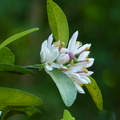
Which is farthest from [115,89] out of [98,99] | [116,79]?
[98,99]

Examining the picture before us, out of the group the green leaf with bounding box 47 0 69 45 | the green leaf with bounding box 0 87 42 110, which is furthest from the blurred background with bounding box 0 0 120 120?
the green leaf with bounding box 0 87 42 110

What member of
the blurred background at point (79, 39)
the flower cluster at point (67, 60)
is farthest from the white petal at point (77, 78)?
the blurred background at point (79, 39)

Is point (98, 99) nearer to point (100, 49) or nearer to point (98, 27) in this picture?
point (100, 49)

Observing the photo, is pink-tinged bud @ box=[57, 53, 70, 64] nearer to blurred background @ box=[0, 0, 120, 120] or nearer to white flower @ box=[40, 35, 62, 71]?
white flower @ box=[40, 35, 62, 71]

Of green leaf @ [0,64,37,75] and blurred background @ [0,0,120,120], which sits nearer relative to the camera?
green leaf @ [0,64,37,75]

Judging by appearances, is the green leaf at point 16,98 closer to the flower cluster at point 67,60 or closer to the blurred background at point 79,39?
the flower cluster at point 67,60

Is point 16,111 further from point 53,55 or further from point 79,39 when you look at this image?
point 79,39
